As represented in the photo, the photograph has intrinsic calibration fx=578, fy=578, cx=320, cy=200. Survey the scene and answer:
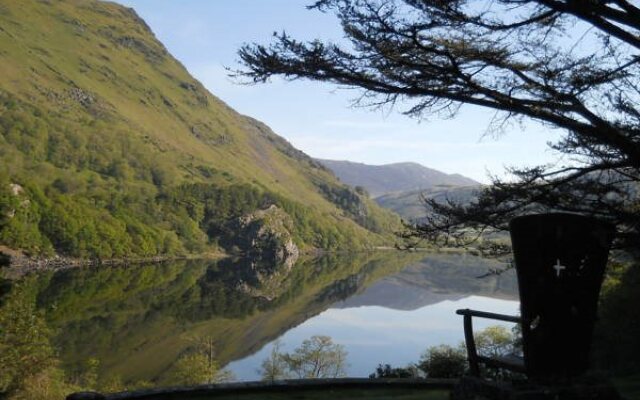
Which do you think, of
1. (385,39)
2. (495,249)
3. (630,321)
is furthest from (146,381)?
(385,39)

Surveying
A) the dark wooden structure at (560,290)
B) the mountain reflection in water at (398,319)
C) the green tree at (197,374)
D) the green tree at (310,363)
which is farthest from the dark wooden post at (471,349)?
the green tree at (310,363)

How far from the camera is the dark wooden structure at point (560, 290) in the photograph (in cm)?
504

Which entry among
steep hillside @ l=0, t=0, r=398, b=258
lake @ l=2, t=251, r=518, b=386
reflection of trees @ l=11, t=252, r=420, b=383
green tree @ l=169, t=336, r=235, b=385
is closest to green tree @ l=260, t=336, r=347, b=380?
lake @ l=2, t=251, r=518, b=386

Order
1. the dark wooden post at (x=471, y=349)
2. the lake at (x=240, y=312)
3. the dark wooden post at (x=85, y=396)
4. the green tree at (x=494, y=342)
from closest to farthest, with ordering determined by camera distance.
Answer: the dark wooden post at (x=471, y=349) < the dark wooden post at (x=85, y=396) < the green tree at (x=494, y=342) < the lake at (x=240, y=312)

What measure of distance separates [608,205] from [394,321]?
64.4m

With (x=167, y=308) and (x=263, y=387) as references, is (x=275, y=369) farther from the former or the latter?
(x=263, y=387)

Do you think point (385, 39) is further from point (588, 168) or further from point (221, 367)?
point (221, 367)

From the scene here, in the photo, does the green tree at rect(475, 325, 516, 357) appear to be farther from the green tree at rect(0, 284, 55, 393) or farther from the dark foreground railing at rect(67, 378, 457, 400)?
the dark foreground railing at rect(67, 378, 457, 400)

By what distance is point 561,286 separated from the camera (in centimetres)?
507

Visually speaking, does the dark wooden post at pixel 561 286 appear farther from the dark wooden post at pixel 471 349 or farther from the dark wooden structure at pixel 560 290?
the dark wooden post at pixel 471 349

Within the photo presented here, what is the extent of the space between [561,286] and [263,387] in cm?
532

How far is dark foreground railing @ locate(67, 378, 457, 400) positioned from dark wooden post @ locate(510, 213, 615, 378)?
436 centimetres

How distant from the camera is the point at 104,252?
109125 mm

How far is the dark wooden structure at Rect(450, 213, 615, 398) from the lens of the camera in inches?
199
